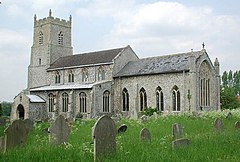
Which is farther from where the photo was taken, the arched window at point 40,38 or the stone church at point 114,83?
the arched window at point 40,38

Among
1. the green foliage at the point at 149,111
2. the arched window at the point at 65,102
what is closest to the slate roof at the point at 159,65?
the green foliage at the point at 149,111

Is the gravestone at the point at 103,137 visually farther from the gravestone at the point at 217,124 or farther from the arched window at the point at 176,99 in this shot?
the arched window at the point at 176,99

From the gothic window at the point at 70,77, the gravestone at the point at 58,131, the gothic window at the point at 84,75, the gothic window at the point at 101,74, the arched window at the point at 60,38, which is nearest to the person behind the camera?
the gravestone at the point at 58,131

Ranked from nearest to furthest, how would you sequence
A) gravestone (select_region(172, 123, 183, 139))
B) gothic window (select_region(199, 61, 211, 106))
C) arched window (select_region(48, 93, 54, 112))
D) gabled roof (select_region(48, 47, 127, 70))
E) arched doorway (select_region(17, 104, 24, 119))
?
gravestone (select_region(172, 123, 183, 139)) < gothic window (select_region(199, 61, 211, 106)) < gabled roof (select_region(48, 47, 127, 70)) < arched window (select_region(48, 93, 54, 112)) < arched doorway (select_region(17, 104, 24, 119))

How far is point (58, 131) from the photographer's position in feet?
37.2

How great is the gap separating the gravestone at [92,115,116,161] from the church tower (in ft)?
129

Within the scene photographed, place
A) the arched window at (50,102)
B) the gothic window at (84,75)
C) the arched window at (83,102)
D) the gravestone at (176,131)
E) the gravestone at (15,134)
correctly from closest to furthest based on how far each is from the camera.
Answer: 1. the gravestone at (15,134)
2. the gravestone at (176,131)
3. the arched window at (83,102)
4. the arched window at (50,102)
5. the gothic window at (84,75)

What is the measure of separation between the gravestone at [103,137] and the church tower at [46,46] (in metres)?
39.3

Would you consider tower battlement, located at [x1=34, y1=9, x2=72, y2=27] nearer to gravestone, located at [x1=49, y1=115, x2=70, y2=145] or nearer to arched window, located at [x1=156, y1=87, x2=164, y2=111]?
arched window, located at [x1=156, y1=87, x2=164, y2=111]

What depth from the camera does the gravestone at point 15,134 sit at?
33.8ft

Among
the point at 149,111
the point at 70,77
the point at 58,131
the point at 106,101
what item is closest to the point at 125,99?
the point at 106,101

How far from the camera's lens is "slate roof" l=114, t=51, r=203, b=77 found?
32.9m

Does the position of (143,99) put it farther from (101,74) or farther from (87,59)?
(87,59)

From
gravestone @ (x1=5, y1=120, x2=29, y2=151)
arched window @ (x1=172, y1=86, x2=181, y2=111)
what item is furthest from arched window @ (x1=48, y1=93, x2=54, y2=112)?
gravestone @ (x1=5, y1=120, x2=29, y2=151)
